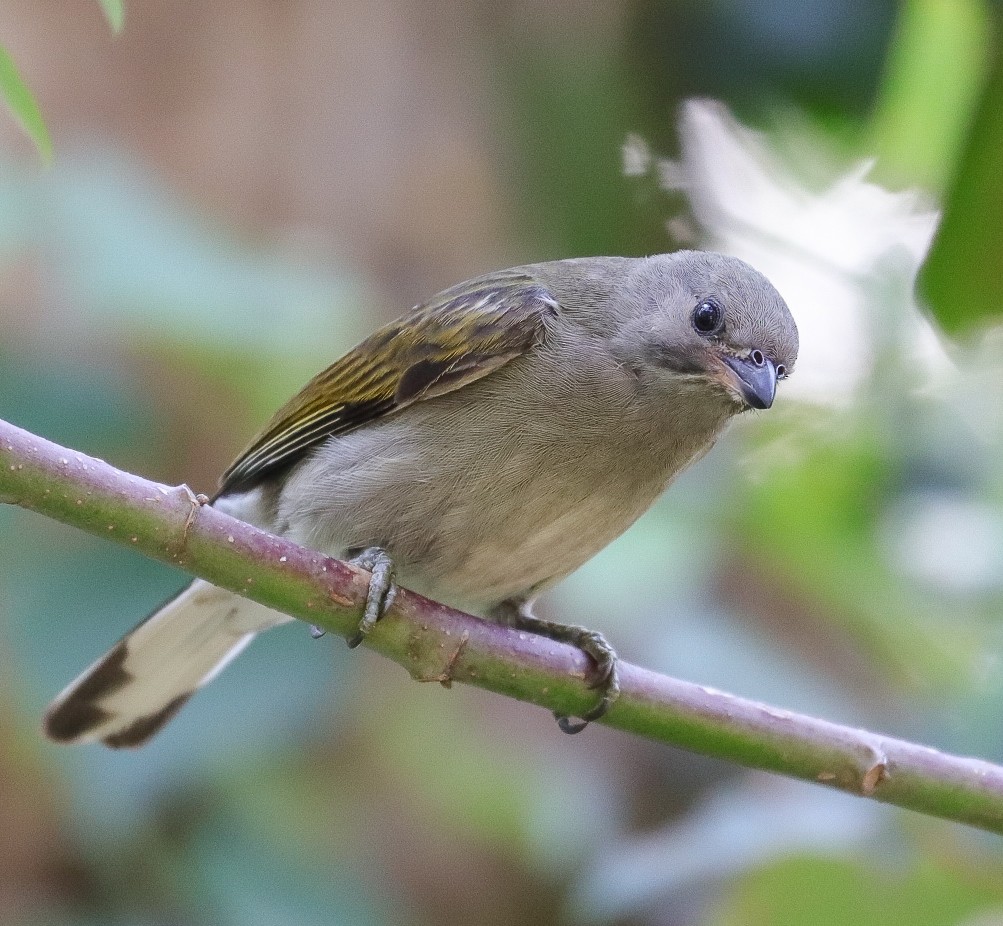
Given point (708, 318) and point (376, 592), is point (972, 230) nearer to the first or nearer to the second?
point (708, 318)

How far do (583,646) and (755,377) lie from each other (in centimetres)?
77

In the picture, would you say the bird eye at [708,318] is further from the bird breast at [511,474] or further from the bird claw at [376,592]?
the bird claw at [376,592]

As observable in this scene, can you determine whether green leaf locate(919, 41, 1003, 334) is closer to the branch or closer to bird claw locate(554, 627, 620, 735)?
the branch

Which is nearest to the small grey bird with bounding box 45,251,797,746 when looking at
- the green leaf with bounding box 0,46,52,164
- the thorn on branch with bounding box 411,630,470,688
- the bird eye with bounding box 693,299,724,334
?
the bird eye with bounding box 693,299,724,334

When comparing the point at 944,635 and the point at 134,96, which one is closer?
the point at 944,635

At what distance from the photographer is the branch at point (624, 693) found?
2459 mm

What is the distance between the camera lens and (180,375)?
5062mm

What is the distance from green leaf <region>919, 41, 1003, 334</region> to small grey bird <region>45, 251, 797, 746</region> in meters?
0.49

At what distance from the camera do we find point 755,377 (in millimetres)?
3166

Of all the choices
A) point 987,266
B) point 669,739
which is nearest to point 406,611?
point 669,739

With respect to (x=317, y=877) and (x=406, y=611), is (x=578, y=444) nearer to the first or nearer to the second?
(x=406, y=611)

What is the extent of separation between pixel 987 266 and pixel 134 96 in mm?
3962

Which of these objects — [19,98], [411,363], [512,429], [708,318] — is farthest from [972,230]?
[19,98]

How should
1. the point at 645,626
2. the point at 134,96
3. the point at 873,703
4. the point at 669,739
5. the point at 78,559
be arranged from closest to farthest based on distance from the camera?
the point at 669,739 < the point at 78,559 < the point at 645,626 < the point at 873,703 < the point at 134,96
